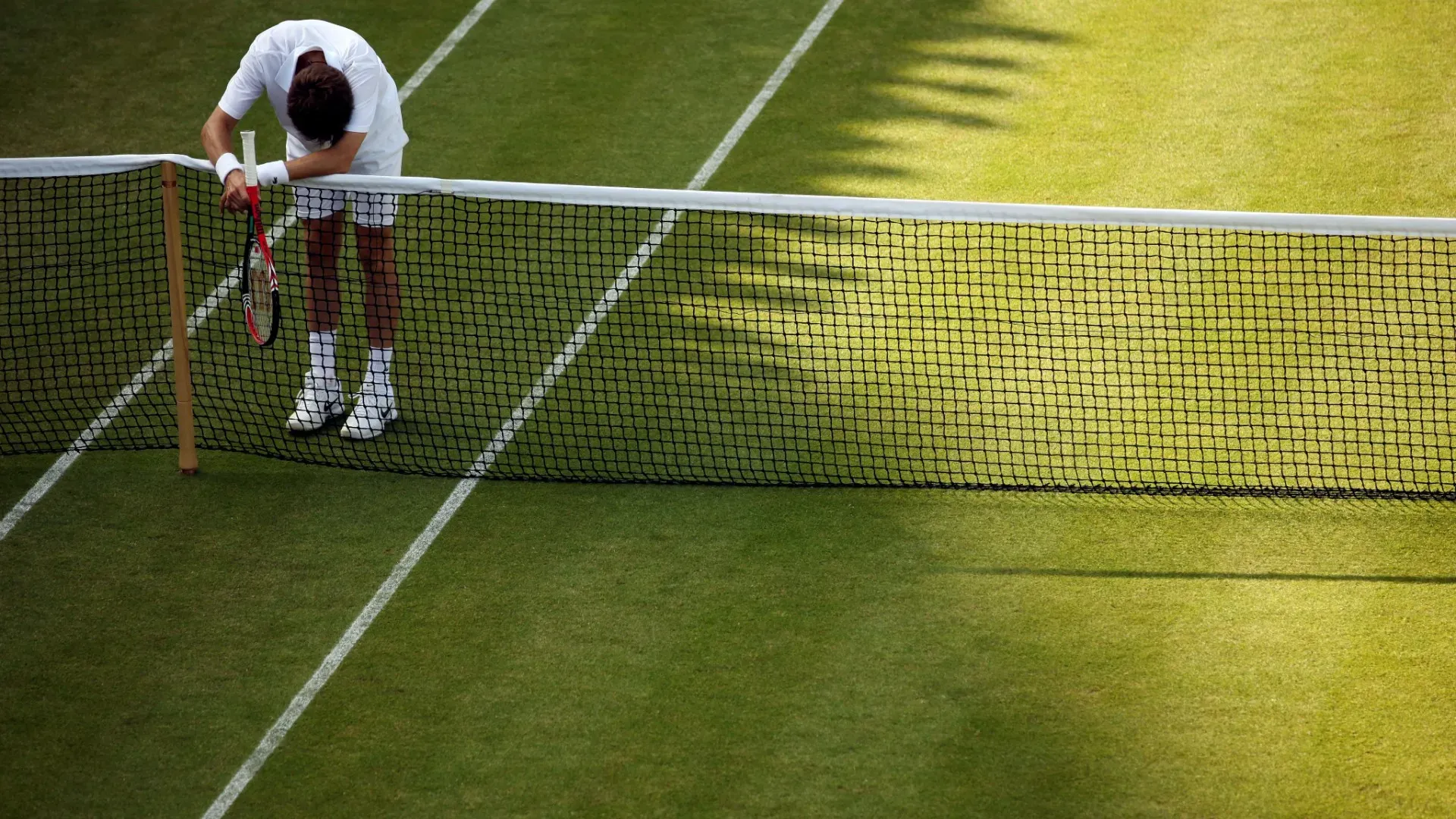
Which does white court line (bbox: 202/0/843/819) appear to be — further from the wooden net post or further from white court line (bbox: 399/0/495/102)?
white court line (bbox: 399/0/495/102)

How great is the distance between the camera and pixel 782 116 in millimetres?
11781

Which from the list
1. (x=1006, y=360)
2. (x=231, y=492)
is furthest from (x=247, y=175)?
(x=1006, y=360)

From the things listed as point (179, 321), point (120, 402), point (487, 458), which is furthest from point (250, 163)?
point (120, 402)

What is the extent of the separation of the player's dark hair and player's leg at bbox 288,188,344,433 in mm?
693

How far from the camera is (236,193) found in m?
7.53

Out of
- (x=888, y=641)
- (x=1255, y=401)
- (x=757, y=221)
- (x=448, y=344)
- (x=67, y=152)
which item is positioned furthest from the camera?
(x=67, y=152)

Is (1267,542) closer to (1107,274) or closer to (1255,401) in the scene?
(1255,401)

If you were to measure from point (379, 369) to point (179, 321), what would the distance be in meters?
1.12

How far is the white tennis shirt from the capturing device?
25.5 ft

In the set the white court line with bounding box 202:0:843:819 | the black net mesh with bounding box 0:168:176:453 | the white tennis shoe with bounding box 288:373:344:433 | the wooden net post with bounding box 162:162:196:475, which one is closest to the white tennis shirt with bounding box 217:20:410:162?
the wooden net post with bounding box 162:162:196:475

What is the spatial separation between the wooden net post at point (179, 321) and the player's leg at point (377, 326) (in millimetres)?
833

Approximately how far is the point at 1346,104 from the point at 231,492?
8739 millimetres

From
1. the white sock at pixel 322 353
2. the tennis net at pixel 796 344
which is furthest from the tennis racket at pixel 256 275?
the white sock at pixel 322 353

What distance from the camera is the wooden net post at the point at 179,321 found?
779 cm
